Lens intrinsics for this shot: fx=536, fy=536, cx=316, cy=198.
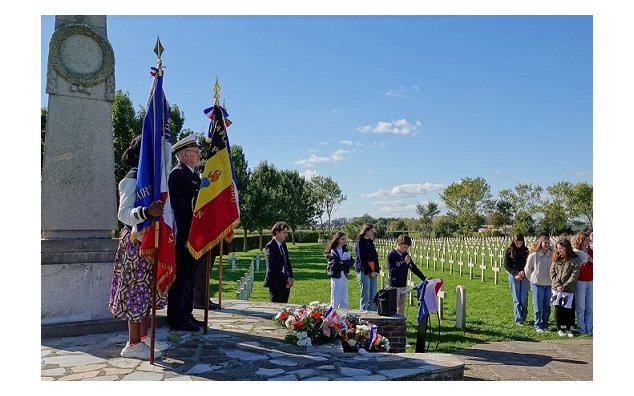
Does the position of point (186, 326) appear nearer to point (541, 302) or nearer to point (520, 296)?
point (541, 302)

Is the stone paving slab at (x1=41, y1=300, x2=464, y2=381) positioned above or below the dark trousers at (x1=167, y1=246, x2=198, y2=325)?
below

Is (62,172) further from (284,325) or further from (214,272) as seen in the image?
(214,272)

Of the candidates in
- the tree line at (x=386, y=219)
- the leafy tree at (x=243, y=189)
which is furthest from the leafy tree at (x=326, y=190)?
the leafy tree at (x=243, y=189)

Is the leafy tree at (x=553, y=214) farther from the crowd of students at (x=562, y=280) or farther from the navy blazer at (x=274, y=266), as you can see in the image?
the navy blazer at (x=274, y=266)

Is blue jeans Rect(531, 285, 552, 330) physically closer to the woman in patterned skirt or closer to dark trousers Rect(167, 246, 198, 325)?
dark trousers Rect(167, 246, 198, 325)

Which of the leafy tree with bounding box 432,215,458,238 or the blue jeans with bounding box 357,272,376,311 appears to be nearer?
the blue jeans with bounding box 357,272,376,311

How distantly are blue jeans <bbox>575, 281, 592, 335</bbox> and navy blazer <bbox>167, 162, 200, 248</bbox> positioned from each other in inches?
261

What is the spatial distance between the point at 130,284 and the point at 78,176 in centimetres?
208

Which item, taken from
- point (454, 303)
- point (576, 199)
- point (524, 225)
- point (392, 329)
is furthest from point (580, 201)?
point (392, 329)

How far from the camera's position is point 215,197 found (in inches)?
247

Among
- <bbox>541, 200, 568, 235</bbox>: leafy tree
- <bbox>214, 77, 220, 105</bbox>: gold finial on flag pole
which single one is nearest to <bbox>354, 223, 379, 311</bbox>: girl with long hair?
<bbox>214, 77, 220, 105</bbox>: gold finial on flag pole

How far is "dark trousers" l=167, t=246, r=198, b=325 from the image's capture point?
Answer: 616cm

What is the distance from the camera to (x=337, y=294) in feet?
33.4

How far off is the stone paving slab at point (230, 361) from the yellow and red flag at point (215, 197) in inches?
42.9
